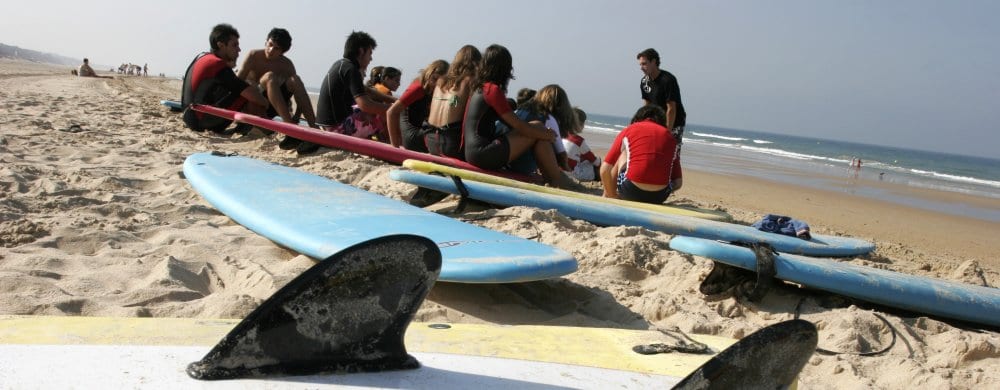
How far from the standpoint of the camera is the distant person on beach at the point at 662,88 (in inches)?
272

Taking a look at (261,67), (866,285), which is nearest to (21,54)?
(261,67)

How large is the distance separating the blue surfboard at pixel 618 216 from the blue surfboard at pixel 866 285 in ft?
3.40

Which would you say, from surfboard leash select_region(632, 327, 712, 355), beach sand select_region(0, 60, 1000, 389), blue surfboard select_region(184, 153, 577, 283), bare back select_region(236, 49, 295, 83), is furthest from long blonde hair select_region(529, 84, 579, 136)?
A: surfboard leash select_region(632, 327, 712, 355)

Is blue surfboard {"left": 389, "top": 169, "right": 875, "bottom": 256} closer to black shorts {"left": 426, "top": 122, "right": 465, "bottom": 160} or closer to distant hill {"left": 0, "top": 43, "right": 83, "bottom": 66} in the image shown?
black shorts {"left": 426, "top": 122, "right": 465, "bottom": 160}

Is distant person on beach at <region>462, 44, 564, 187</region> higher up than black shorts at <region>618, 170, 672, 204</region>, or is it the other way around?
distant person on beach at <region>462, 44, 564, 187</region>

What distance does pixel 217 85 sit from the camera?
22.9ft

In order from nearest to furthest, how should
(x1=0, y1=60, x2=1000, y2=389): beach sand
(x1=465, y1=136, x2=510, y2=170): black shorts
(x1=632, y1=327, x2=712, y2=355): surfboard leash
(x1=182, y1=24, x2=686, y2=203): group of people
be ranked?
1. (x1=632, y1=327, x2=712, y2=355): surfboard leash
2. (x1=0, y1=60, x2=1000, y2=389): beach sand
3. (x1=182, y1=24, x2=686, y2=203): group of people
4. (x1=465, y1=136, x2=510, y2=170): black shorts

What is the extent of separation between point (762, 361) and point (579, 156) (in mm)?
5641

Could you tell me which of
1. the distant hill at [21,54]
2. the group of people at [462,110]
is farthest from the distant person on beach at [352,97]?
the distant hill at [21,54]

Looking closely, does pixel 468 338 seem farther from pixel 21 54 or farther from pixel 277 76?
pixel 21 54

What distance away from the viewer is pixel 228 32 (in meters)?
6.98

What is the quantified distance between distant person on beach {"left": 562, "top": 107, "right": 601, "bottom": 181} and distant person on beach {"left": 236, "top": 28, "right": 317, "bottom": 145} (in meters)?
2.46

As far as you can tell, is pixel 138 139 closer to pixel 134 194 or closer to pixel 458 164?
pixel 134 194

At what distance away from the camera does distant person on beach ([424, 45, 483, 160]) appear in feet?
17.4
